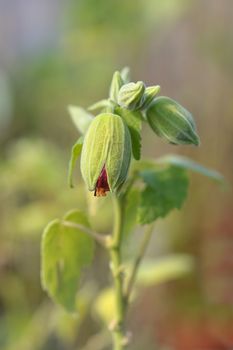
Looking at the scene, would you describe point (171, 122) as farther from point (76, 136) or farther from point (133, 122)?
point (76, 136)

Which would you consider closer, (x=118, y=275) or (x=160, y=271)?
(x=118, y=275)

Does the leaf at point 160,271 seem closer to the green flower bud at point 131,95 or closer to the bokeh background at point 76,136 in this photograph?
the bokeh background at point 76,136

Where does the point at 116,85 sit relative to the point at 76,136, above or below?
above

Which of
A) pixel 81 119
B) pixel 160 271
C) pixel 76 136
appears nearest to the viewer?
pixel 81 119

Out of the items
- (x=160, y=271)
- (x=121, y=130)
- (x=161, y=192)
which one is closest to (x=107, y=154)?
(x=121, y=130)

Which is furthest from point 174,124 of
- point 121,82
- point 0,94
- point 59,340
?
point 0,94

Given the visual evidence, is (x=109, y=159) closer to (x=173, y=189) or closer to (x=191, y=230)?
(x=173, y=189)

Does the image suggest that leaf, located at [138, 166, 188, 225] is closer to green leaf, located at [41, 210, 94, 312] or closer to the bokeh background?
green leaf, located at [41, 210, 94, 312]

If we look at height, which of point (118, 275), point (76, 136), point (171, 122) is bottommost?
point (76, 136)
